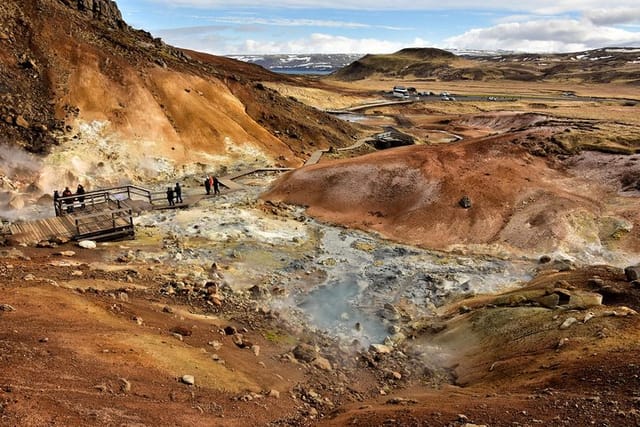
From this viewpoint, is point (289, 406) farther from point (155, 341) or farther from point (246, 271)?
point (246, 271)

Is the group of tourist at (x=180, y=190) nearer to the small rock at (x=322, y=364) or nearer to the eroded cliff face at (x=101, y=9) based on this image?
the small rock at (x=322, y=364)

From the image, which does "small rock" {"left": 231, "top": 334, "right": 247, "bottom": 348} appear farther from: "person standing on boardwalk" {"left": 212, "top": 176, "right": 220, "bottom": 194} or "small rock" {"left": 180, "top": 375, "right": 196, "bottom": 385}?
"person standing on boardwalk" {"left": 212, "top": 176, "right": 220, "bottom": 194}

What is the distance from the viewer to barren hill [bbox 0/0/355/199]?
34531mm

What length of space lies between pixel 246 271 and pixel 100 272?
6.00m

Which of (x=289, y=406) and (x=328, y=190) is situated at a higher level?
(x=328, y=190)

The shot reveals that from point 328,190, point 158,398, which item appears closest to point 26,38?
point 328,190

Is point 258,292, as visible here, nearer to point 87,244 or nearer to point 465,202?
point 87,244

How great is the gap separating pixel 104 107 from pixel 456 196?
1071 inches

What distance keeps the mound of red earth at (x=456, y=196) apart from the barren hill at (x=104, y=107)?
995 cm

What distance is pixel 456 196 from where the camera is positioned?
1161 inches

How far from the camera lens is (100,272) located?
18.9 metres

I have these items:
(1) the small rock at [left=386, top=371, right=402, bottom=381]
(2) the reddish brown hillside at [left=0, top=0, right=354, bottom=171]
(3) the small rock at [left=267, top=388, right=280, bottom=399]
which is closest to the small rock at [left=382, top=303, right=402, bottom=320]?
(1) the small rock at [left=386, top=371, right=402, bottom=381]

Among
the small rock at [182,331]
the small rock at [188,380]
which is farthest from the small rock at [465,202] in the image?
the small rock at [188,380]

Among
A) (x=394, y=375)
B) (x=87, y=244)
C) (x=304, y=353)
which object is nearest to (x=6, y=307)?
(x=304, y=353)
